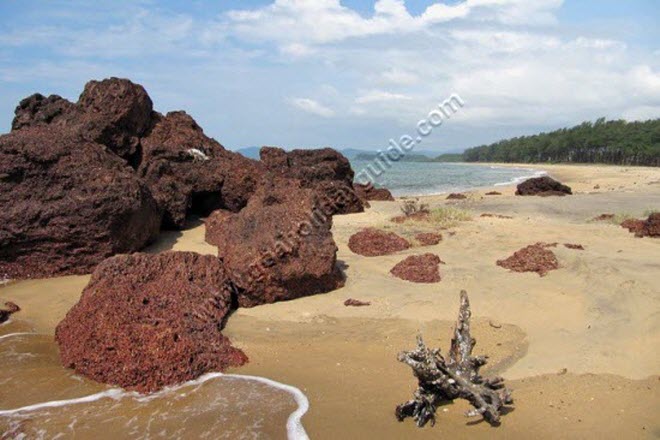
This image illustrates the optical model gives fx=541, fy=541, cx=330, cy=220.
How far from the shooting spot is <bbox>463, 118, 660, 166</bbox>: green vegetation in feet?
231

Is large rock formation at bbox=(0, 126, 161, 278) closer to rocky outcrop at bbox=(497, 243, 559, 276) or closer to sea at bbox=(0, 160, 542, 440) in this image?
sea at bbox=(0, 160, 542, 440)

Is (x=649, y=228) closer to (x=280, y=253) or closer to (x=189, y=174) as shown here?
(x=280, y=253)

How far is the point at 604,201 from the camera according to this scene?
16.1 metres

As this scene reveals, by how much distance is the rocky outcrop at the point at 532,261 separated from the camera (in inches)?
289

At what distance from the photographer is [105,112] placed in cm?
1152

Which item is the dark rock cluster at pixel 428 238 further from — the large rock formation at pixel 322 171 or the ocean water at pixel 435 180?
the large rock formation at pixel 322 171

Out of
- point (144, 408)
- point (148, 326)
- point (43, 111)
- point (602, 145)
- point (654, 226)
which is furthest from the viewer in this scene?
point (602, 145)

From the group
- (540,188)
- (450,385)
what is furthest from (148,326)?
(540,188)

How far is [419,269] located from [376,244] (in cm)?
180

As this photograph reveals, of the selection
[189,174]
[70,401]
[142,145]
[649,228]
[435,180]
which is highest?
[142,145]

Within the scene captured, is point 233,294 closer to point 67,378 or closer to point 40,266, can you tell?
point 67,378

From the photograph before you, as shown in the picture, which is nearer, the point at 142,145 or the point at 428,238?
the point at 428,238

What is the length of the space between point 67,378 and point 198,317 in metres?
1.33

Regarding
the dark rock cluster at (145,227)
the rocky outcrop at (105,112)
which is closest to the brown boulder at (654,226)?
the dark rock cluster at (145,227)
